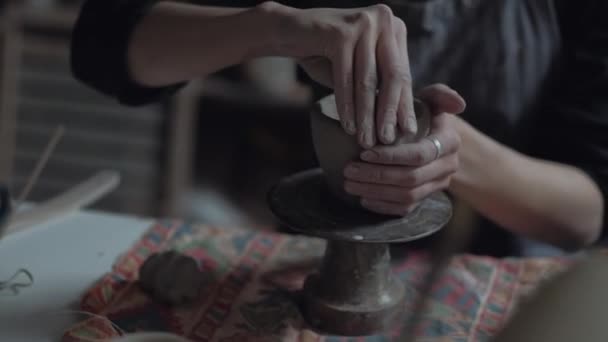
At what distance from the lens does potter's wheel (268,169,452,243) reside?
0.74m

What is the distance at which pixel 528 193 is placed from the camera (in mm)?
1037

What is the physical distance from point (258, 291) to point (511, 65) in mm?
489

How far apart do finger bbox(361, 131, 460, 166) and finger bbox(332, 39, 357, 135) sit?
3 centimetres

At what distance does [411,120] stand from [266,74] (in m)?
1.23

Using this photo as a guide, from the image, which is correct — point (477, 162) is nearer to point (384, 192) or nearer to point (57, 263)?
point (384, 192)

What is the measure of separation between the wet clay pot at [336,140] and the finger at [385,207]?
0.01 metres

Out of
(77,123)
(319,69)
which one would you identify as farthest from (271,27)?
(77,123)

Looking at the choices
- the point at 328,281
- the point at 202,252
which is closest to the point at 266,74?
the point at 202,252

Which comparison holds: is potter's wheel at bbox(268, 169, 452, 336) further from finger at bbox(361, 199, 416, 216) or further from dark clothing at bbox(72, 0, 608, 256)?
dark clothing at bbox(72, 0, 608, 256)

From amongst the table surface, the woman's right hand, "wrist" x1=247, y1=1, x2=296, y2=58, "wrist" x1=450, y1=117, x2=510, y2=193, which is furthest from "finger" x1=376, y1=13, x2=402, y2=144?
the table surface

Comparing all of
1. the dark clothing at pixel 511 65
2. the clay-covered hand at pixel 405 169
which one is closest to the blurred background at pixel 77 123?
the dark clothing at pixel 511 65

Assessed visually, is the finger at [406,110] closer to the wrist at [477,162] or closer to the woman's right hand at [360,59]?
the woman's right hand at [360,59]

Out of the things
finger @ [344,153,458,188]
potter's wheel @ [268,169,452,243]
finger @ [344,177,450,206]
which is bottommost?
potter's wheel @ [268,169,452,243]

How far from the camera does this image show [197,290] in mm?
832
